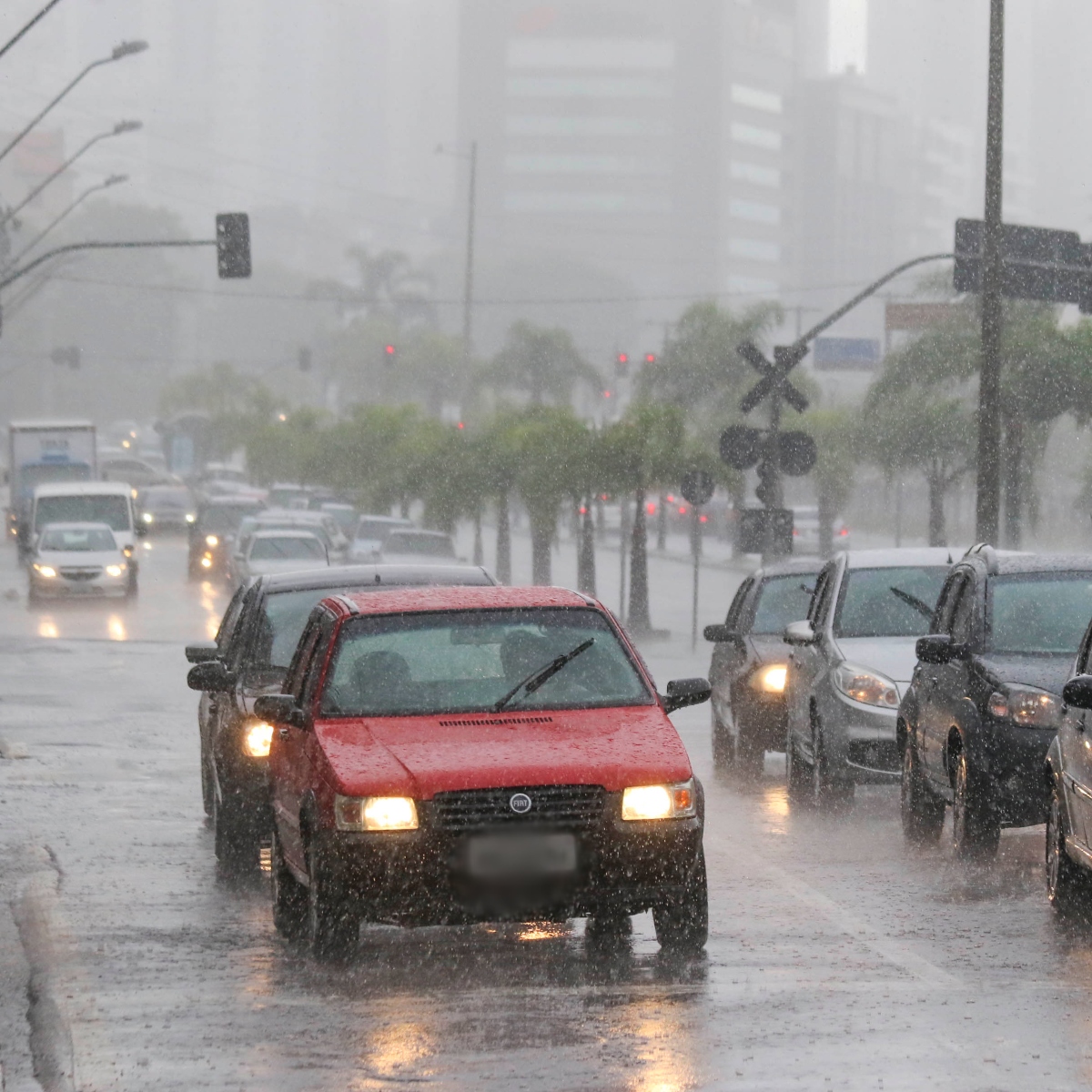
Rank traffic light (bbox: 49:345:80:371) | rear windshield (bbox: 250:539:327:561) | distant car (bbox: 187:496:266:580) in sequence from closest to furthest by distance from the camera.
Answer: rear windshield (bbox: 250:539:327:561), distant car (bbox: 187:496:266:580), traffic light (bbox: 49:345:80:371)

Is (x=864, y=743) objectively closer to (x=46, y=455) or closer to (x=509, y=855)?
(x=509, y=855)

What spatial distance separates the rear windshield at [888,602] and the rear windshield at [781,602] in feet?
8.39

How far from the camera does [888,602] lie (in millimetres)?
15477

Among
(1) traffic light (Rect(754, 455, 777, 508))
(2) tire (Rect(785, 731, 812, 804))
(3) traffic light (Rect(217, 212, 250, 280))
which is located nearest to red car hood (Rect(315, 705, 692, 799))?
(2) tire (Rect(785, 731, 812, 804))

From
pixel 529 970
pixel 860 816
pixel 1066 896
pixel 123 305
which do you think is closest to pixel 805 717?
pixel 860 816

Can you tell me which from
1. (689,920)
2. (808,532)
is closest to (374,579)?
(689,920)

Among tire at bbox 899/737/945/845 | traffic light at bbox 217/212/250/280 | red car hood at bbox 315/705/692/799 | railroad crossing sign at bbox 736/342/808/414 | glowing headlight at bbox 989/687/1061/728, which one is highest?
traffic light at bbox 217/212/250/280

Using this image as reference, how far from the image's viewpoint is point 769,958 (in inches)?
345

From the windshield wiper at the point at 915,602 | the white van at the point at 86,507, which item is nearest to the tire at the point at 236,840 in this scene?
the windshield wiper at the point at 915,602

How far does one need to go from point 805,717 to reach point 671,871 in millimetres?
6838

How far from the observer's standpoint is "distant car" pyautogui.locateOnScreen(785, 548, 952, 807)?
14211 millimetres

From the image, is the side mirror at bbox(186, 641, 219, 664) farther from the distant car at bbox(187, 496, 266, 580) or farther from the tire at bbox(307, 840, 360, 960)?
the distant car at bbox(187, 496, 266, 580)

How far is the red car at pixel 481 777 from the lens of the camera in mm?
8195

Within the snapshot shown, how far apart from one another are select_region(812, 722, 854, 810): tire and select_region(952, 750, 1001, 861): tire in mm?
2477
